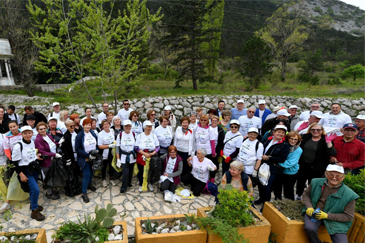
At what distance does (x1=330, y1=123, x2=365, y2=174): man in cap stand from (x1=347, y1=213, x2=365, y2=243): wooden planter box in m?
1.15

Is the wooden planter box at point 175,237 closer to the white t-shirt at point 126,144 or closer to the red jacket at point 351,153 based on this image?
the white t-shirt at point 126,144

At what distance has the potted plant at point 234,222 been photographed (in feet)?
9.22

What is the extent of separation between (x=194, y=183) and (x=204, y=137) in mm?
1211

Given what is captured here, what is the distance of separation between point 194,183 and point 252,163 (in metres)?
1.62

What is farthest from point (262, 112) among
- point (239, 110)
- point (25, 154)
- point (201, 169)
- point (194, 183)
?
point (25, 154)

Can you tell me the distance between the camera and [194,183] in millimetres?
5234

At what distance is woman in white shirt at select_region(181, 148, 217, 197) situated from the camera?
4.88m

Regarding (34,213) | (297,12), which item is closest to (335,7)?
(297,12)

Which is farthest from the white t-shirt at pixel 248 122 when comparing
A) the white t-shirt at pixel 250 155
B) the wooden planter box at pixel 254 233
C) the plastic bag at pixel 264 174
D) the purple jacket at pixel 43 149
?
the purple jacket at pixel 43 149

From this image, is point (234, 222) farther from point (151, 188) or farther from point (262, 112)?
point (262, 112)

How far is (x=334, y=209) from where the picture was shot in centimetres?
305

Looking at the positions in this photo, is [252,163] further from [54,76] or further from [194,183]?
[54,76]

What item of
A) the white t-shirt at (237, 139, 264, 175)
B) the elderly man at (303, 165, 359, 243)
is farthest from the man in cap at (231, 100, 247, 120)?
the elderly man at (303, 165, 359, 243)

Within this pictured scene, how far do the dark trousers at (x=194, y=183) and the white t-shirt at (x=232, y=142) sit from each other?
0.98 meters
